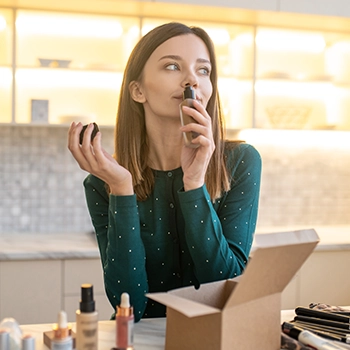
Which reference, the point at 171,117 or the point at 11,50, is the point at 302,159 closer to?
the point at 11,50

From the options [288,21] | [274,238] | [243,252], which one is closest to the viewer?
[274,238]

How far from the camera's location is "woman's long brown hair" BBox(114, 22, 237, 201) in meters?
1.41

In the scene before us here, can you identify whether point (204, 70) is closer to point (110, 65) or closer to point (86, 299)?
point (86, 299)

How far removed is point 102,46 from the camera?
3156 mm

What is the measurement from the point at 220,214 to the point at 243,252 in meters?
0.12

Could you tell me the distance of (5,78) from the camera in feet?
10.0

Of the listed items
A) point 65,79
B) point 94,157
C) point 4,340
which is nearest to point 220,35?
point 65,79

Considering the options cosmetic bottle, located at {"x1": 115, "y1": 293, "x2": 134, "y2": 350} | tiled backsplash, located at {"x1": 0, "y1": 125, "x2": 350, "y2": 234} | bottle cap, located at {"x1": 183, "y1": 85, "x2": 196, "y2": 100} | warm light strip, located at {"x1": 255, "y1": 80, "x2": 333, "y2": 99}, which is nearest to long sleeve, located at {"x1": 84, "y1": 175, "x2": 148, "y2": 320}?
bottle cap, located at {"x1": 183, "y1": 85, "x2": 196, "y2": 100}

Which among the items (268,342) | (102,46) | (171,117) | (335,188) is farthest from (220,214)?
(335,188)

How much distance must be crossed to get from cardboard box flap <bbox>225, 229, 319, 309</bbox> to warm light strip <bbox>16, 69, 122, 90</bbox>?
7.59 feet

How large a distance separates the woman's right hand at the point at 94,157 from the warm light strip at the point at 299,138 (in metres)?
2.17

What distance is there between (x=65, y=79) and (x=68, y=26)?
0.30m

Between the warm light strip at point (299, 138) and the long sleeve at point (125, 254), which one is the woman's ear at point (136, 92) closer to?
the long sleeve at point (125, 254)

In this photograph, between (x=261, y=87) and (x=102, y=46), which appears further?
(x=261, y=87)
